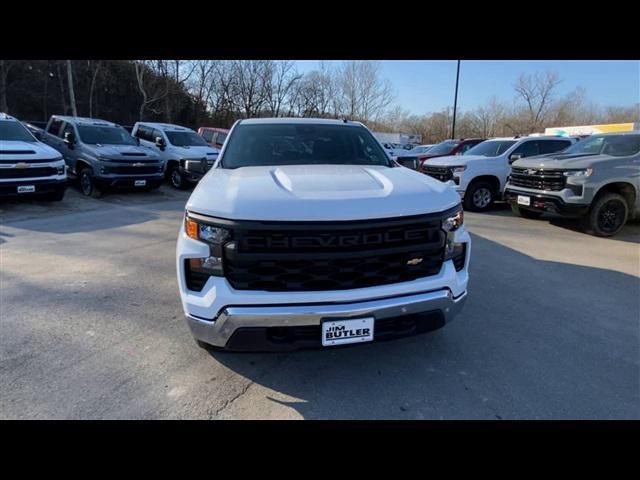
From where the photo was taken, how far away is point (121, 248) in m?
5.88

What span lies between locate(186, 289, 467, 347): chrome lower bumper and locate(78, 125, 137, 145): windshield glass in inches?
414

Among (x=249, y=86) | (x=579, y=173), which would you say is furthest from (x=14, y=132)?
(x=249, y=86)

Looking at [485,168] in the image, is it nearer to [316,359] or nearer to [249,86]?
[316,359]

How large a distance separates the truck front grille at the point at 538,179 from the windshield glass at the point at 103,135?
1045cm

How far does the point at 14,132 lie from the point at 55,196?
5.56ft

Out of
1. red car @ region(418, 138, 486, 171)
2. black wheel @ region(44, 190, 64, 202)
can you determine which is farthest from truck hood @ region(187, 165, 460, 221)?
red car @ region(418, 138, 486, 171)

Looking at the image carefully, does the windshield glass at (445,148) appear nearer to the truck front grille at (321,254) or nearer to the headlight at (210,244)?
the truck front grille at (321,254)

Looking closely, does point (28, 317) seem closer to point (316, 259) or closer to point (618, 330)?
point (316, 259)

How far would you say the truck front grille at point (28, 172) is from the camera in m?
7.95

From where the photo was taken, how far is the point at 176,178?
1264 centimetres

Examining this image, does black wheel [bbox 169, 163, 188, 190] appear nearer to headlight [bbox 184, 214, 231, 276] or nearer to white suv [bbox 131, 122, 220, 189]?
white suv [bbox 131, 122, 220, 189]

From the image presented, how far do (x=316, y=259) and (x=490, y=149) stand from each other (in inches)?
393
